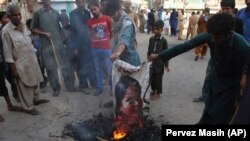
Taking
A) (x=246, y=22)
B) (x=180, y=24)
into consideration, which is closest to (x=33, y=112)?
(x=246, y=22)

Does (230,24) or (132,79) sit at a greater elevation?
(230,24)

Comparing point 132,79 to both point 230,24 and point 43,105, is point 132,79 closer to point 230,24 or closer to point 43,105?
point 230,24

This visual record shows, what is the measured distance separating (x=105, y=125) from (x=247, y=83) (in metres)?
2.53

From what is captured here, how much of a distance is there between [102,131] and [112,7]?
6.17ft

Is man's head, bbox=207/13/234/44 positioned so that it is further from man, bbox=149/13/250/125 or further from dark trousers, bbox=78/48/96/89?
dark trousers, bbox=78/48/96/89

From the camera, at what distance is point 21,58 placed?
5387mm

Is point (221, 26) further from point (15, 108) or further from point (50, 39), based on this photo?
point (15, 108)

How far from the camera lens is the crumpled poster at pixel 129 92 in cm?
434

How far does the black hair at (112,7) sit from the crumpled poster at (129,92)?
782 mm

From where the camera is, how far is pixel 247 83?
2793 millimetres

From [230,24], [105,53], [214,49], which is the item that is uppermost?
[230,24]

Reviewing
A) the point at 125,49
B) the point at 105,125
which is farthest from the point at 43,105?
the point at 125,49

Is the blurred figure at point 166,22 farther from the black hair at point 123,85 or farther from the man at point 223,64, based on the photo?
the man at point 223,64

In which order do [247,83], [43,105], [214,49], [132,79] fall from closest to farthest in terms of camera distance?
[247,83], [214,49], [132,79], [43,105]
